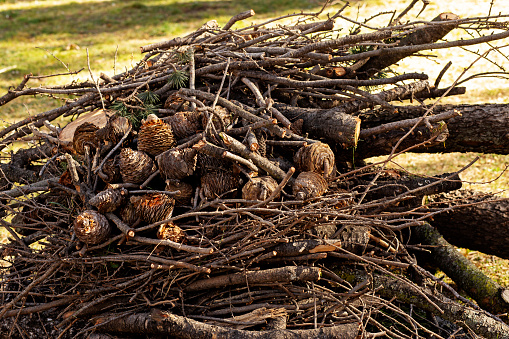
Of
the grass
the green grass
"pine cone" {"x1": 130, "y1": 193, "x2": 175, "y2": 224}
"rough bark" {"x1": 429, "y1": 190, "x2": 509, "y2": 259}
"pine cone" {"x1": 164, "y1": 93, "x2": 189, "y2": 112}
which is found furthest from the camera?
the green grass

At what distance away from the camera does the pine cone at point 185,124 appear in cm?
281

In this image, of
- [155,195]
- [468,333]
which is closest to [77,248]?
[155,195]

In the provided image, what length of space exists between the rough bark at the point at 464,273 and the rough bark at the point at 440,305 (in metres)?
0.35

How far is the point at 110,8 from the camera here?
12.5 m

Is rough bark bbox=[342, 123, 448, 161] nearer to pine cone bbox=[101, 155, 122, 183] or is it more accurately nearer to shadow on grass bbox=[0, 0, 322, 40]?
pine cone bbox=[101, 155, 122, 183]

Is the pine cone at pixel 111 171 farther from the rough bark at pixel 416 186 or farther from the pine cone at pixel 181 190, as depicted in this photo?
the rough bark at pixel 416 186

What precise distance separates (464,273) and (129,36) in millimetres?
9068

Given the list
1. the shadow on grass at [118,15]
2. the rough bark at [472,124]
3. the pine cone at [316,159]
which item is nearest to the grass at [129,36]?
the shadow on grass at [118,15]

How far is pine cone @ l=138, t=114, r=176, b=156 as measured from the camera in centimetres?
270

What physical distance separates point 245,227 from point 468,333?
4.70 feet

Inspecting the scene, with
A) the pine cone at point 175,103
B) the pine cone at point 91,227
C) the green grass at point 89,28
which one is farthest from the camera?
the green grass at point 89,28

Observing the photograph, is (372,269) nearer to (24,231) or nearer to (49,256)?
(49,256)

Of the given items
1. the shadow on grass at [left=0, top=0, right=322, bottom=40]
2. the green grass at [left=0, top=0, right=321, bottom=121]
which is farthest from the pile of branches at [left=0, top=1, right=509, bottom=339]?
the shadow on grass at [left=0, top=0, right=322, bottom=40]

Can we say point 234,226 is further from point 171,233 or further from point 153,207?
point 153,207
